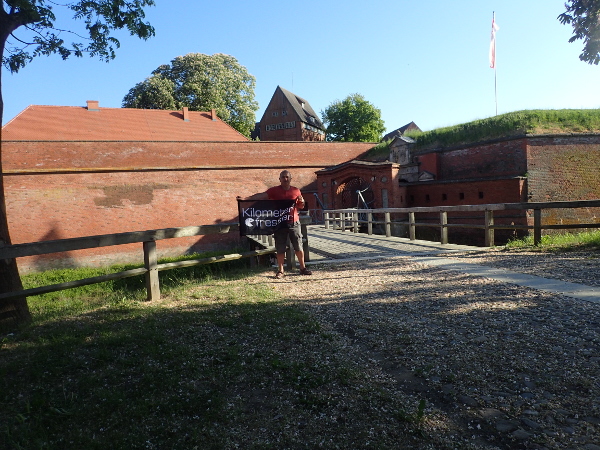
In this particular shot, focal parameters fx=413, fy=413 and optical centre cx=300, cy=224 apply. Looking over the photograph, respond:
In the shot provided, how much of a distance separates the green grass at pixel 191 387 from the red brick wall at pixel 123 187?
62.7ft

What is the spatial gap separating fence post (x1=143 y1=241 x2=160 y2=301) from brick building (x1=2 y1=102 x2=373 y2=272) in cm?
1805

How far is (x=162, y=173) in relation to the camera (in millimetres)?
23141

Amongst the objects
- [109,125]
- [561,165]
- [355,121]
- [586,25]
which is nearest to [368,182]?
[561,165]

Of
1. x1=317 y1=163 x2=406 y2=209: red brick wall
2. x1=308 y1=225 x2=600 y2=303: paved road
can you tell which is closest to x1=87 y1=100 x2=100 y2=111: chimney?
x1=317 y1=163 x2=406 y2=209: red brick wall

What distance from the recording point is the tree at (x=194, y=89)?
37.3 meters

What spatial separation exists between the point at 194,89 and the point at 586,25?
32717 mm

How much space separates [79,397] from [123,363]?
467mm

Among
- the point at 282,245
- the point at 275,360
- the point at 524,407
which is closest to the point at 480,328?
the point at 524,407

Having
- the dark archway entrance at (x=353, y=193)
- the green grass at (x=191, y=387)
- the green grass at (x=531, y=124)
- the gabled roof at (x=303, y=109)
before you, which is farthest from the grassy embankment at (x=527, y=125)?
the gabled roof at (x=303, y=109)

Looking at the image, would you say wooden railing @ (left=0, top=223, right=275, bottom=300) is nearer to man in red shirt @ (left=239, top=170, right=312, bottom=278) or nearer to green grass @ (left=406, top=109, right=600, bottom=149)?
man in red shirt @ (left=239, top=170, right=312, bottom=278)

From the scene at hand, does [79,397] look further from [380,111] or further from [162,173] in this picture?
[380,111]

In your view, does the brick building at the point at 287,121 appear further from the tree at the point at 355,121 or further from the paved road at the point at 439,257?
the paved road at the point at 439,257

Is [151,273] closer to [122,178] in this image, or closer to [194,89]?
[122,178]

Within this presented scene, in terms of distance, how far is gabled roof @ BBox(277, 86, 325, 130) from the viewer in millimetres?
49737
